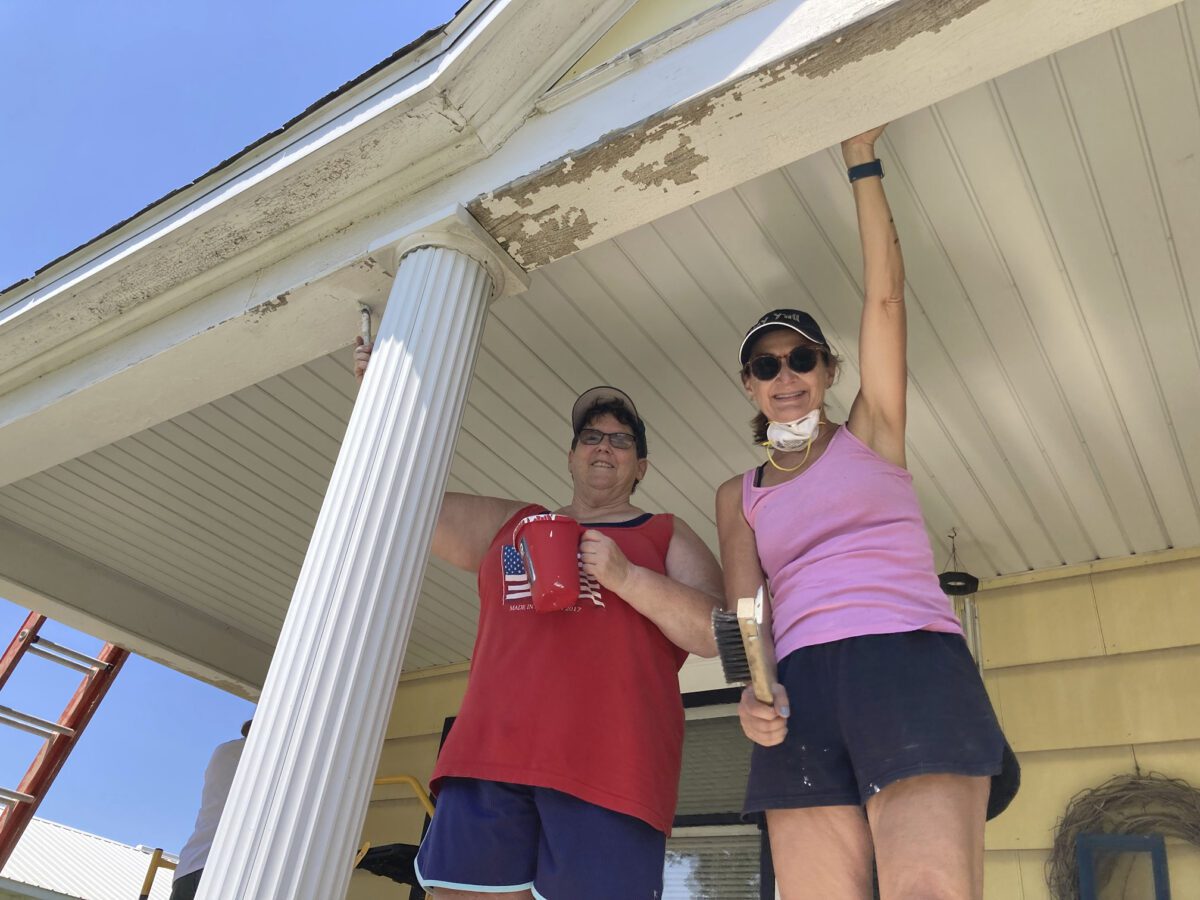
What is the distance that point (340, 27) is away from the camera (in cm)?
1617

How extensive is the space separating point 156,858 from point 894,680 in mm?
4967

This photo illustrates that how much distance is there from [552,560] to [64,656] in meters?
4.89

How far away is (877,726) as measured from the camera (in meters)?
1.46

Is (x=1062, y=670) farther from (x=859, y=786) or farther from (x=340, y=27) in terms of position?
(x=340, y=27)

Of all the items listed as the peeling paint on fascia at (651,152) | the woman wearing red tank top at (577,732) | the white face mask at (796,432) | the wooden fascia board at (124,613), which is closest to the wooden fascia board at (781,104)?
the peeling paint on fascia at (651,152)

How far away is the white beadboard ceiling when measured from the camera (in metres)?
2.28

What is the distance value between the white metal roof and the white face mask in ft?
31.9

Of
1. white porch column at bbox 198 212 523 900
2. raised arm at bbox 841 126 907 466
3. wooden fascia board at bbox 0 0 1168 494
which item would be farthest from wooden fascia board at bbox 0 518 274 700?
raised arm at bbox 841 126 907 466

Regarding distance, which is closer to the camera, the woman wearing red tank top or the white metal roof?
the woman wearing red tank top

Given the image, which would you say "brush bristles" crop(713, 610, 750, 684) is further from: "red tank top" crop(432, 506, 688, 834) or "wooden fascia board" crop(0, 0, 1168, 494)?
"wooden fascia board" crop(0, 0, 1168, 494)

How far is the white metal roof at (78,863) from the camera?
10383 millimetres

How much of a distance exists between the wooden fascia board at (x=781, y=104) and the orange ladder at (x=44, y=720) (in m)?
4.35

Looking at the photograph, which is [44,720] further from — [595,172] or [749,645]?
[749,645]

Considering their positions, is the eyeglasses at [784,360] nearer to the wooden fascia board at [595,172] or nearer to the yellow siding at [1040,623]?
the wooden fascia board at [595,172]
